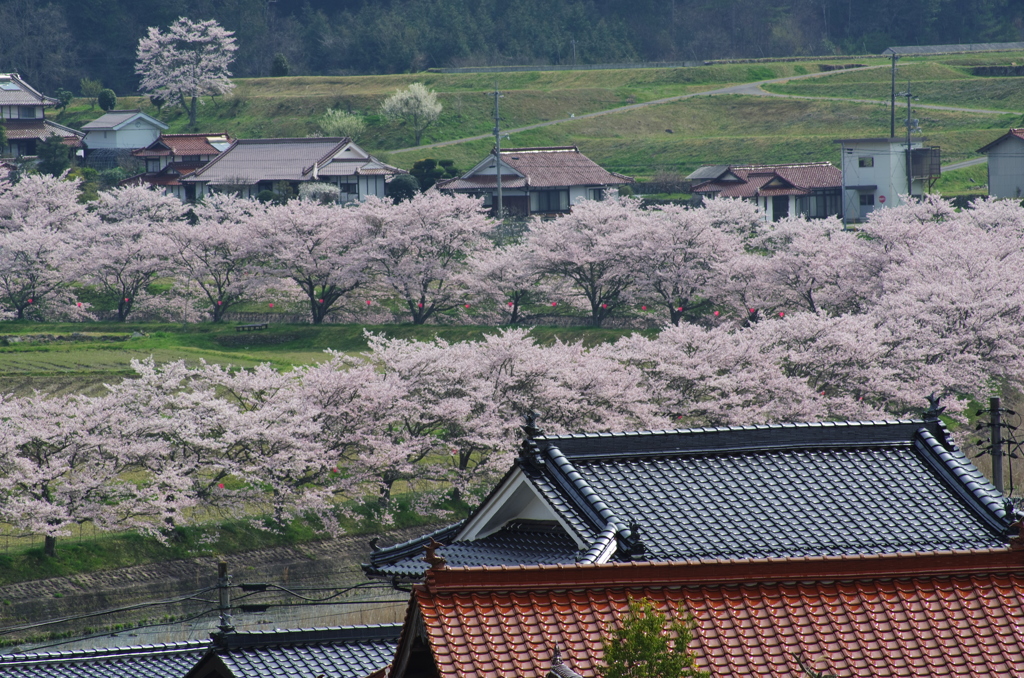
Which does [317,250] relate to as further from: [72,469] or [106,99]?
[106,99]

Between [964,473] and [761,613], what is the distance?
470cm

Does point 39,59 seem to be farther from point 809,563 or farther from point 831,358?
point 809,563

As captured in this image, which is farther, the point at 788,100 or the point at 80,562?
the point at 788,100

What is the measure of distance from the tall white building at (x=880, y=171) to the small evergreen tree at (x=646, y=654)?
47.6 meters

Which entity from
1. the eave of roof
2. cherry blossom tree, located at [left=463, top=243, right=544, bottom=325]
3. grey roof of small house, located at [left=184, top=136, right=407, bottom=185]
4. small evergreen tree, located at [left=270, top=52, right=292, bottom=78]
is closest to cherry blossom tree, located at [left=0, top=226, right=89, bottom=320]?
grey roof of small house, located at [left=184, top=136, right=407, bottom=185]

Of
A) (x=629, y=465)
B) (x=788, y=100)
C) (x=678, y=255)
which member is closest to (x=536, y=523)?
(x=629, y=465)

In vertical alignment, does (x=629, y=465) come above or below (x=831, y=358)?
above

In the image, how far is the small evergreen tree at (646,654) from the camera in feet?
17.1

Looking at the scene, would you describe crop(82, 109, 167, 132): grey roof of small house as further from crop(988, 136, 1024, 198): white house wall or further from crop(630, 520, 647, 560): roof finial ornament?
crop(630, 520, 647, 560): roof finial ornament

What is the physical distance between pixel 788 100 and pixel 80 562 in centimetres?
5631

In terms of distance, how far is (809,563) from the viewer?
19.5ft

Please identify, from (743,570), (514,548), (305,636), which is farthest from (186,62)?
(743,570)

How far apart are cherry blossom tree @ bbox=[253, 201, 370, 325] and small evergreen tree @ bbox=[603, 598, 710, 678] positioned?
3698cm

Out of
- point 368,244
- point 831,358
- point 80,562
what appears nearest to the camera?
point 80,562
